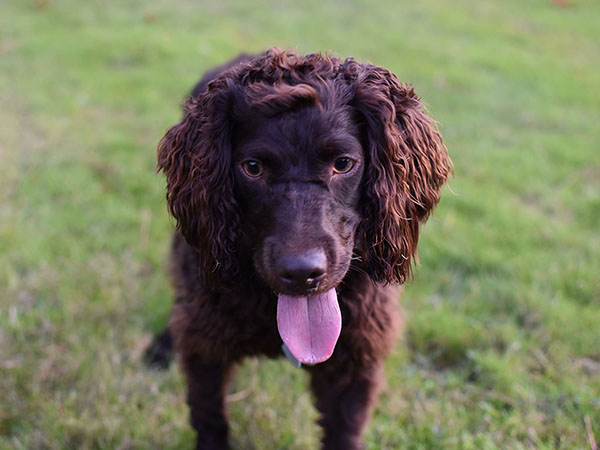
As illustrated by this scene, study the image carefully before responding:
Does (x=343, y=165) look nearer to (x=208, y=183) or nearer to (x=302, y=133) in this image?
(x=302, y=133)

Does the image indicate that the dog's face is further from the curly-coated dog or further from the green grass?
the green grass

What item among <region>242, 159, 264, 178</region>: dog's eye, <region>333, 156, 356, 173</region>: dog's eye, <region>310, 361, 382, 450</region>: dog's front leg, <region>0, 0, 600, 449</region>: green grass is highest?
<region>333, 156, 356, 173</region>: dog's eye

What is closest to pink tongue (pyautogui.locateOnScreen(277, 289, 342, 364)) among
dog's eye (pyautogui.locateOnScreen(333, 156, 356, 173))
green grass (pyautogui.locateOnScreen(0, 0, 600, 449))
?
dog's eye (pyautogui.locateOnScreen(333, 156, 356, 173))

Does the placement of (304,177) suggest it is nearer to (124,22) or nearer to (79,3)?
(124,22)

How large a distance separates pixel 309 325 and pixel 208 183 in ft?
2.18

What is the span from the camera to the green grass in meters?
3.10

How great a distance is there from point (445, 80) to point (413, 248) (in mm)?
5209

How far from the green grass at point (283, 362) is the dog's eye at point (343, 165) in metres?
0.85

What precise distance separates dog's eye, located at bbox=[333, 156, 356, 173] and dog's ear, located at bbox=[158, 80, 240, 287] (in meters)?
0.42

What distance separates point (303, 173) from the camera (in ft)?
7.20

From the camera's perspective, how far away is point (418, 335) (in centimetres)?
366

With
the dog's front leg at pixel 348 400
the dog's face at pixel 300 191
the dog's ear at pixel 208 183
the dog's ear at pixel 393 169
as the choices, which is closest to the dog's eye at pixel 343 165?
the dog's face at pixel 300 191

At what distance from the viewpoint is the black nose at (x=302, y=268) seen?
2020mm

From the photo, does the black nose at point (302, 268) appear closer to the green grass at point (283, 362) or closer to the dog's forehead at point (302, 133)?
the dog's forehead at point (302, 133)
